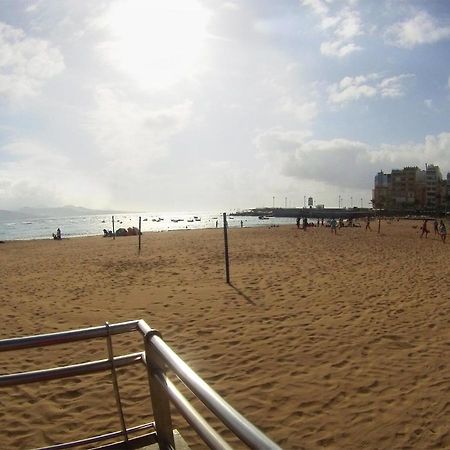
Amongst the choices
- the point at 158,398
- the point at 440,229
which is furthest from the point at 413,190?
the point at 158,398

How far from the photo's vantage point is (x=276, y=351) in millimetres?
6637

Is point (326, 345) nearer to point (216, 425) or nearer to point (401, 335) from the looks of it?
point (401, 335)

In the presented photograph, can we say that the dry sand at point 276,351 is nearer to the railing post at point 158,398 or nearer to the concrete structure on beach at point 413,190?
the railing post at point 158,398

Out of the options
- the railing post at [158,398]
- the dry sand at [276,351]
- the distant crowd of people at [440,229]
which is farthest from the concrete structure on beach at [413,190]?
the railing post at [158,398]

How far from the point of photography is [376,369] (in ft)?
19.1

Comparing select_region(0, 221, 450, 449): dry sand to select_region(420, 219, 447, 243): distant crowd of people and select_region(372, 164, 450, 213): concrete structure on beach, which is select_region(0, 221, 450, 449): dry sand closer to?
select_region(420, 219, 447, 243): distant crowd of people

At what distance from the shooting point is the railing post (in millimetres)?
2236

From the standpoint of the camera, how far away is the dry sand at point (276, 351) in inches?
175

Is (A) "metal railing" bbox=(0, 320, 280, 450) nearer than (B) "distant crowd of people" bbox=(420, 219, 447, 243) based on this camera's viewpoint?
Yes

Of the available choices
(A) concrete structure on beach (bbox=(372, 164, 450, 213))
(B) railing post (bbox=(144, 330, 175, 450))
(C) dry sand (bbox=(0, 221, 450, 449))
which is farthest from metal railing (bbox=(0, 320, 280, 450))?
(A) concrete structure on beach (bbox=(372, 164, 450, 213))

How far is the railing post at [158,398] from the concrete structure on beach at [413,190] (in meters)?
148

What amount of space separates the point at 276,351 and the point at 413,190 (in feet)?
506

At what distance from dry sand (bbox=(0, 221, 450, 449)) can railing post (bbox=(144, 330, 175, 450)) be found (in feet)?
6.21

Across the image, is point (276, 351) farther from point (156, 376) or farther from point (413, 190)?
point (413, 190)
